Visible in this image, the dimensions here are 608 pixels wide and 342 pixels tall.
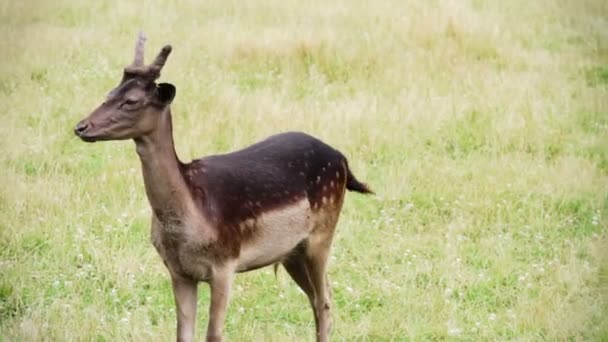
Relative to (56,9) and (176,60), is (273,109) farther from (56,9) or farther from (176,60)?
(56,9)

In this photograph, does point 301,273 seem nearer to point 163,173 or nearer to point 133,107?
point 163,173

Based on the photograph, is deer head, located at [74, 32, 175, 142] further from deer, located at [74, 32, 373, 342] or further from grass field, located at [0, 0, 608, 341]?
grass field, located at [0, 0, 608, 341]

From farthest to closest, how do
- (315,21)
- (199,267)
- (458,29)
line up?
(315,21) < (458,29) < (199,267)

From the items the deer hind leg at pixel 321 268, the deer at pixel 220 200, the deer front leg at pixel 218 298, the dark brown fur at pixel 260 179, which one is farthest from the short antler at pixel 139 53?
the deer hind leg at pixel 321 268

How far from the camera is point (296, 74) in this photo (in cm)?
1171

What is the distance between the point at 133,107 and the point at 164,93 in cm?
16

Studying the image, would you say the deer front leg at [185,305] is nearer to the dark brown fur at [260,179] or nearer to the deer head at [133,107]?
the dark brown fur at [260,179]

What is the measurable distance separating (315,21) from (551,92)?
4036 mm

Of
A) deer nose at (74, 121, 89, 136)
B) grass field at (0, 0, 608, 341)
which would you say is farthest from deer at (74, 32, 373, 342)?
grass field at (0, 0, 608, 341)

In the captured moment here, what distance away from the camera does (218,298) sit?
485 centimetres

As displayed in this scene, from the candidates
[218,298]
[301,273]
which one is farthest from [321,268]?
[218,298]

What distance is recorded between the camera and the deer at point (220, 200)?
4.48 m

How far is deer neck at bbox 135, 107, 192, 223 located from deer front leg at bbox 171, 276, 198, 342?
1.39 ft

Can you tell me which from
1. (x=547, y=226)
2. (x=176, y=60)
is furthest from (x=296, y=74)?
(x=547, y=226)
